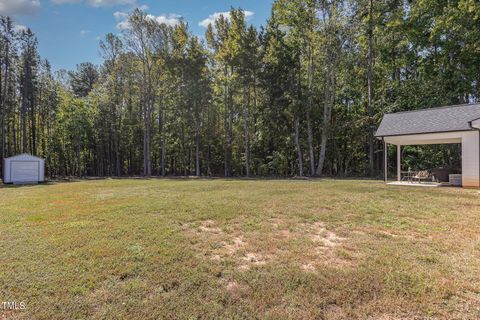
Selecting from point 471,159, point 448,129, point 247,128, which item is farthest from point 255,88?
point 471,159

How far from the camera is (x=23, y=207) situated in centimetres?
739

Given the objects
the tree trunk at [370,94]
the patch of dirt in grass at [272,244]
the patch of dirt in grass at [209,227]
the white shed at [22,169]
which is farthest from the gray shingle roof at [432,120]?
the white shed at [22,169]

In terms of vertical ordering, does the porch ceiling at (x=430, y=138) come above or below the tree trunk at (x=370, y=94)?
below

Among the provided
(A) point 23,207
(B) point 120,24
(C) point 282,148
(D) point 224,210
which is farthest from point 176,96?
(D) point 224,210

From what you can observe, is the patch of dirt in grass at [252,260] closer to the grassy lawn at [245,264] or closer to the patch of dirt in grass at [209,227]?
the grassy lawn at [245,264]

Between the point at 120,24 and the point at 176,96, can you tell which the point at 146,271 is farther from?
the point at 120,24

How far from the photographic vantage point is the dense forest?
16625mm

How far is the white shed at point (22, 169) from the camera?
17.9 m

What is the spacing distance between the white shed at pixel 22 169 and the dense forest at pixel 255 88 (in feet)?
15.2

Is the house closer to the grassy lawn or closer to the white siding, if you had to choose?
the white siding

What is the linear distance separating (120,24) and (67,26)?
34.3 feet

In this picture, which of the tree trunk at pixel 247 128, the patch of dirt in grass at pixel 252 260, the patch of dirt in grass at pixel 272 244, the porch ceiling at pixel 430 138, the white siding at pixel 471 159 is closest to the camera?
the patch of dirt in grass at pixel 252 260

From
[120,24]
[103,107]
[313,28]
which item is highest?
[120,24]

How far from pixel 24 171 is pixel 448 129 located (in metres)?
23.8
